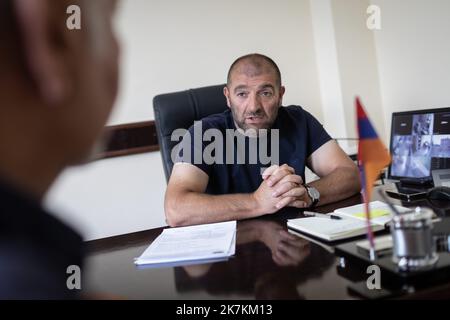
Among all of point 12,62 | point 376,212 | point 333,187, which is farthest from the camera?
point 333,187

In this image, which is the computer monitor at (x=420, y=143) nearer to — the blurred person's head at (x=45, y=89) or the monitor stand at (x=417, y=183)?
the monitor stand at (x=417, y=183)

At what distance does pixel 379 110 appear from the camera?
243 centimetres

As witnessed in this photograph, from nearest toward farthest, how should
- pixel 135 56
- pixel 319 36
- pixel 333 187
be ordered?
pixel 333 187, pixel 135 56, pixel 319 36

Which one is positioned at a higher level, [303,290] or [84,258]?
[84,258]

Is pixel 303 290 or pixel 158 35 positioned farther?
pixel 158 35

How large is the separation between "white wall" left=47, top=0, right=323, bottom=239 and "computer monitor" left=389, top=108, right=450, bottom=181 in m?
1.19

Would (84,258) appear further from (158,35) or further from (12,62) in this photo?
(158,35)

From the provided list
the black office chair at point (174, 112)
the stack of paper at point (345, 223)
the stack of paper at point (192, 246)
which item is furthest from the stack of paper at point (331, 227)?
the black office chair at point (174, 112)

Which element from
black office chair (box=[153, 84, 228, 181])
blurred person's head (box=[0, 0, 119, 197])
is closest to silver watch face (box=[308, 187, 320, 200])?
black office chair (box=[153, 84, 228, 181])

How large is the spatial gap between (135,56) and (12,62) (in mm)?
2196

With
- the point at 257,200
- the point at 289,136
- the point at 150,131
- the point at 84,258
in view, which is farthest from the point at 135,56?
the point at 84,258

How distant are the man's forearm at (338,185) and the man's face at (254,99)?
0.36 m

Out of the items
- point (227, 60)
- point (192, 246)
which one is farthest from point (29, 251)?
point (227, 60)

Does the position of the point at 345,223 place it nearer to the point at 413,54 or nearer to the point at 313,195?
the point at 313,195
